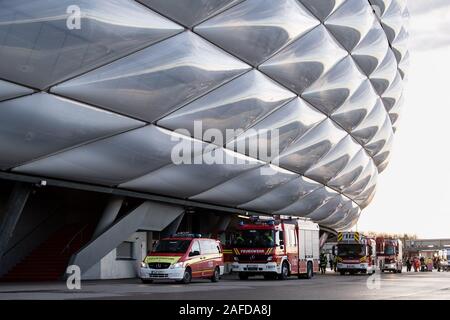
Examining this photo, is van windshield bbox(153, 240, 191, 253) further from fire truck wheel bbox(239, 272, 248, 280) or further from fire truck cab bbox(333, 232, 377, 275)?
fire truck cab bbox(333, 232, 377, 275)

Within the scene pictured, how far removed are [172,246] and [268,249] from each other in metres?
5.59

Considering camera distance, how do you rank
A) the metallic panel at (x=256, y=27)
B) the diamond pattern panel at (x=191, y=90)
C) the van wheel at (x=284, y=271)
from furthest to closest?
1. the van wheel at (x=284, y=271)
2. the metallic panel at (x=256, y=27)
3. the diamond pattern panel at (x=191, y=90)

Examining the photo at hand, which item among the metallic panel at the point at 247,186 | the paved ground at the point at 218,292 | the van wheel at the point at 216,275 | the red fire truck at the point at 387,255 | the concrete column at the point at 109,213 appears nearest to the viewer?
the paved ground at the point at 218,292

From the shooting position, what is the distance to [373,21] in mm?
32250

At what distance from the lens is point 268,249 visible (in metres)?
30.6

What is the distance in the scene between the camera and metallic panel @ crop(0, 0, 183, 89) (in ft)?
60.5

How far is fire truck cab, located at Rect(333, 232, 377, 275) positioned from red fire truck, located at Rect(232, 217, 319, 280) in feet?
31.3

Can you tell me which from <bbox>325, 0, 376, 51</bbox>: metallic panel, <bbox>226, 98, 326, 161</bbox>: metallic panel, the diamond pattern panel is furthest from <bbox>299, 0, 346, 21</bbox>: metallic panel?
<bbox>226, 98, 326, 161</bbox>: metallic panel

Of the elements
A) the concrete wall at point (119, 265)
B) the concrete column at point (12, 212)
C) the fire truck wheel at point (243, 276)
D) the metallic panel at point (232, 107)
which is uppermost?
the metallic panel at point (232, 107)

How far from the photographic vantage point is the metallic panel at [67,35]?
18.5 m

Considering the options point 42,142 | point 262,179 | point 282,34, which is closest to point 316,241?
point 262,179

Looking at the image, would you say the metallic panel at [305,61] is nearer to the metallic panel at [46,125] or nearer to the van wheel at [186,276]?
the metallic panel at [46,125]

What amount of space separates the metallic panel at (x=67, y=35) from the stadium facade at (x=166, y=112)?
0.13 feet

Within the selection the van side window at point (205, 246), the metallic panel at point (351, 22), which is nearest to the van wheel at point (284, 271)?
the van side window at point (205, 246)
